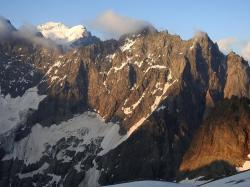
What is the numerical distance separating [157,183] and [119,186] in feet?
28.8

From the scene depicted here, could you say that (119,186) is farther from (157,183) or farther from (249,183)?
(249,183)

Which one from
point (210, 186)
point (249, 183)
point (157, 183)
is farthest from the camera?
A: point (210, 186)

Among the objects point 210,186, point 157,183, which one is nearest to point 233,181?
point 210,186

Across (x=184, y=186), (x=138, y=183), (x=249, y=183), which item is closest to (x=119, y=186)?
(x=138, y=183)

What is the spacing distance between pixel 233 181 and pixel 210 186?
6.48m

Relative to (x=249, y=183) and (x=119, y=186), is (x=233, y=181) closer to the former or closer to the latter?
(x=249, y=183)

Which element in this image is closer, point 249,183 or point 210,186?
point 249,183

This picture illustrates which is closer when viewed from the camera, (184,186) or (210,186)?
(184,186)

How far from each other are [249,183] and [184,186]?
11.3 meters

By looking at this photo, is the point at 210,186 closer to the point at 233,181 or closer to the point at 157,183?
the point at 233,181

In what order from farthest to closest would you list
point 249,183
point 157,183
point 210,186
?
point 210,186 < point 157,183 < point 249,183

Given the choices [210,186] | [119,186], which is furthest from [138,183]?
[210,186]

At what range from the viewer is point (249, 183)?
98.8 metres

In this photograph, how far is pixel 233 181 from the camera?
11019 cm
